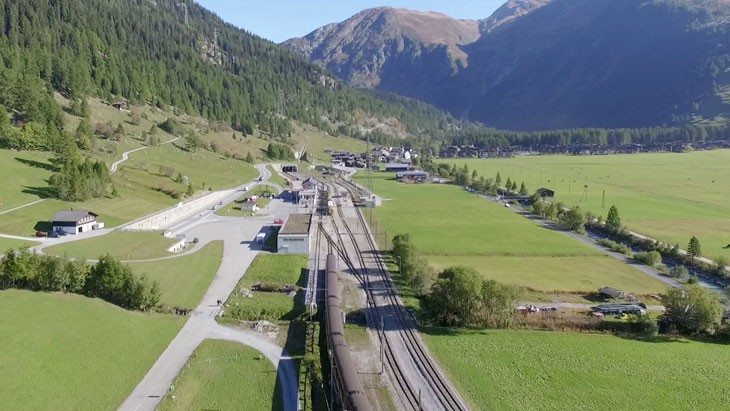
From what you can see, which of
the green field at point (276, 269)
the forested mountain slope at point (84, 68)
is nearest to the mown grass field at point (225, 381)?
the green field at point (276, 269)

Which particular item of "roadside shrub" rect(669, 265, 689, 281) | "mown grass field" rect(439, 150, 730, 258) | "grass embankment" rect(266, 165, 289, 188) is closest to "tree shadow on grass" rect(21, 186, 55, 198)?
"grass embankment" rect(266, 165, 289, 188)

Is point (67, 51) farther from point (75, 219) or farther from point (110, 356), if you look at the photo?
point (110, 356)

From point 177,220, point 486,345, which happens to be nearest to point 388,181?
point 177,220

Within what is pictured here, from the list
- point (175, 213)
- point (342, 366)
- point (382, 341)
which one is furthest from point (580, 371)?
point (175, 213)

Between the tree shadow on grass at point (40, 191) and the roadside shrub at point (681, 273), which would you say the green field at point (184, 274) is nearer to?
the tree shadow on grass at point (40, 191)

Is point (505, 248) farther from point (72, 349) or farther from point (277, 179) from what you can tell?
point (277, 179)
